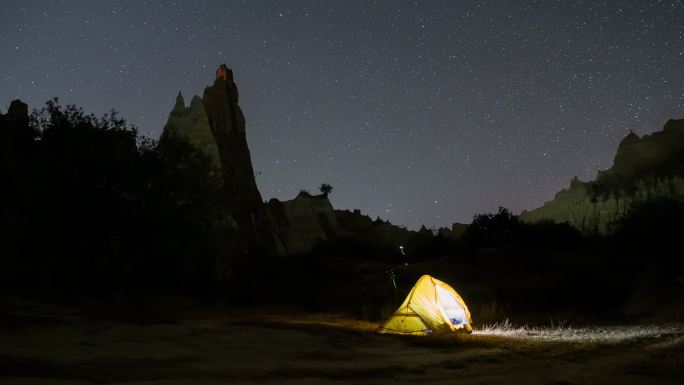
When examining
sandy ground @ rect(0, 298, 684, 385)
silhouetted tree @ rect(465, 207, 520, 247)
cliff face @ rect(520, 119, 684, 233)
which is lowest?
sandy ground @ rect(0, 298, 684, 385)

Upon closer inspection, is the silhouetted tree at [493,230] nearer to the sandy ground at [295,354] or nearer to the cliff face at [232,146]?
the cliff face at [232,146]

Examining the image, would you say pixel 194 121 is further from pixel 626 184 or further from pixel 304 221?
pixel 626 184

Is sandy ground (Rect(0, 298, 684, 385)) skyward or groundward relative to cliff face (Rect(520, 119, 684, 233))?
groundward

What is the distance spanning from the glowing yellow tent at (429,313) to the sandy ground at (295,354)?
114 centimetres

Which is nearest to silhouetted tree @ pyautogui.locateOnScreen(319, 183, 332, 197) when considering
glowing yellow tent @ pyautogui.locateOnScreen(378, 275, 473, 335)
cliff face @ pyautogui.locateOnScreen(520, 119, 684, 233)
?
cliff face @ pyautogui.locateOnScreen(520, 119, 684, 233)

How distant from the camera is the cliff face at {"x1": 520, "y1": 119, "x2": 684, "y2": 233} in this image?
218ft

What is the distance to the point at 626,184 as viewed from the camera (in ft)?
245

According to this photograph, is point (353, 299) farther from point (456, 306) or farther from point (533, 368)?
point (533, 368)

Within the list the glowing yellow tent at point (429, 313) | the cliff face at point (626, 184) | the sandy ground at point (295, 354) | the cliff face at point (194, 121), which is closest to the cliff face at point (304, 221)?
the cliff face at point (194, 121)

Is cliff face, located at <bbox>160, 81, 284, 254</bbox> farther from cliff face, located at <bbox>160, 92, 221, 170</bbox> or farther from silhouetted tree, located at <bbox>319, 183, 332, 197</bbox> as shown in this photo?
silhouetted tree, located at <bbox>319, 183, 332, 197</bbox>

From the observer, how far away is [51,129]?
20453mm

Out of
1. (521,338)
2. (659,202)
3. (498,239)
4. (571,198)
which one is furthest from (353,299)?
(571,198)

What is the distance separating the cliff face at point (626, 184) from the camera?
2619 inches

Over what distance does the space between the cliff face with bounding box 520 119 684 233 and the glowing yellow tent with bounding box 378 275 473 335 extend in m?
52.1
